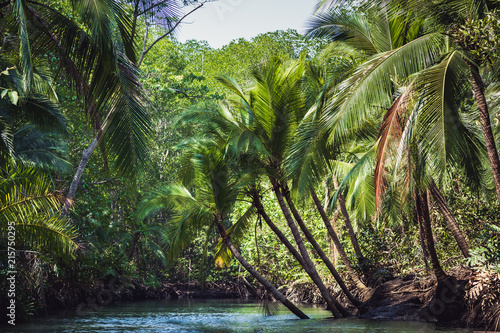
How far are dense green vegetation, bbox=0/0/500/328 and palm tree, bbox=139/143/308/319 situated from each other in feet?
0.15

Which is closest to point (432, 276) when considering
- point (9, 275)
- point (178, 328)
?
point (178, 328)

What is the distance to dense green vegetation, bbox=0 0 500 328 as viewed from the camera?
575 centimetres

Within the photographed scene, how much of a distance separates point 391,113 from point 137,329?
8373 millimetres

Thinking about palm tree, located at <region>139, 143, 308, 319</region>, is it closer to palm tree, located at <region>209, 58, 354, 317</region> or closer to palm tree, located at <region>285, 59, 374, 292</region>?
palm tree, located at <region>209, 58, 354, 317</region>

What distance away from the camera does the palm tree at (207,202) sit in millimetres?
13062

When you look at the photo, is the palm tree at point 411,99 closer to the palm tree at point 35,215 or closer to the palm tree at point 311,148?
the palm tree at point 311,148

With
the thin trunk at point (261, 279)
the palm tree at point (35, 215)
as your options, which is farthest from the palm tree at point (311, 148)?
the palm tree at point (35, 215)

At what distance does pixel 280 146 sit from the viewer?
12930mm

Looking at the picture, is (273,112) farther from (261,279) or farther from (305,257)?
(261,279)

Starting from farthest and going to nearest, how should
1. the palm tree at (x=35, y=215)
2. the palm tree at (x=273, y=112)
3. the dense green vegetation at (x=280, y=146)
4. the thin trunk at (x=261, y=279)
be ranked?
the thin trunk at (x=261, y=279) → the palm tree at (x=273, y=112) → the palm tree at (x=35, y=215) → the dense green vegetation at (x=280, y=146)

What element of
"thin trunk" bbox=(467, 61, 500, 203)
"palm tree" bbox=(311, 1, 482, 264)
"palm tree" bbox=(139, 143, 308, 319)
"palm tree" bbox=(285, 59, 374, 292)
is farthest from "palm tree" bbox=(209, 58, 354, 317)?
"thin trunk" bbox=(467, 61, 500, 203)

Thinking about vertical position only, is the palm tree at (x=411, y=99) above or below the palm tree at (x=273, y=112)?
below

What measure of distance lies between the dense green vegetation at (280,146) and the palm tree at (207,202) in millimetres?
45

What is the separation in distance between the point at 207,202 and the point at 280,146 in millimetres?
2445
